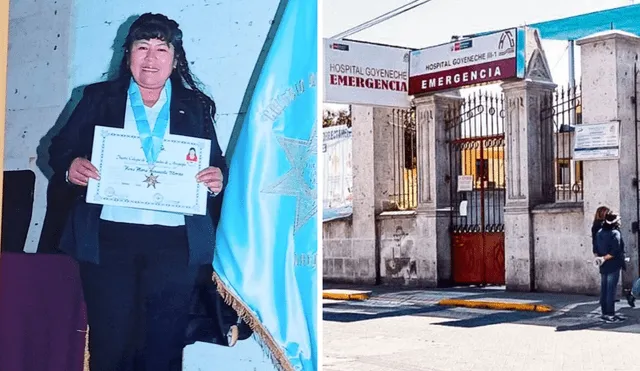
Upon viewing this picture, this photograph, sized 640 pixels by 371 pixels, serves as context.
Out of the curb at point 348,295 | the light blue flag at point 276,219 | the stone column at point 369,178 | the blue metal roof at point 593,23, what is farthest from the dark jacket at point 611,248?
the light blue flag at point 276,219

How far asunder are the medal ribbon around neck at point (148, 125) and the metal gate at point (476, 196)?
52.3 feet

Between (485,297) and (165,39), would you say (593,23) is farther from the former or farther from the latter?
(165,39)

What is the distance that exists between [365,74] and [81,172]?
54.9 ft

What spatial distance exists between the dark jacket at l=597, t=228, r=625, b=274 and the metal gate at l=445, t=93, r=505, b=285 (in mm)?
4891

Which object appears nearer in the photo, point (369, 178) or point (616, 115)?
point (616, 115)

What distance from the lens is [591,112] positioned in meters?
16.7

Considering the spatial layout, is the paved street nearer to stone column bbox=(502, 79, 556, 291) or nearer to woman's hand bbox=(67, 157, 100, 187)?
stone column bbox=(502, 79, 556, 291)

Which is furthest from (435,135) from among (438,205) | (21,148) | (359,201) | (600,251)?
(21,148)

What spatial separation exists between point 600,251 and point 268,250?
1180cm

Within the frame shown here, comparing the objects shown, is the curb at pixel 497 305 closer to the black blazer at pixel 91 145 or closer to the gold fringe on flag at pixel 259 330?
the gold fringe on flag at pixel 259 330

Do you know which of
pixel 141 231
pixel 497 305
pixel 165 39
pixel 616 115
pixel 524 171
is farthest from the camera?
pixel 524 171

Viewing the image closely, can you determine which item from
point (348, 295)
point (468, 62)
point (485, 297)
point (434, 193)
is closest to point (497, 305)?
point (485, 297)

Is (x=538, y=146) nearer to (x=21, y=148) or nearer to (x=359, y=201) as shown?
(x=359, y=201)

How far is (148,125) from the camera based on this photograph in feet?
10.6
